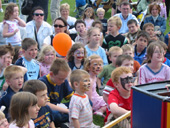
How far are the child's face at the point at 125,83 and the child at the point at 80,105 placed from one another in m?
0.45

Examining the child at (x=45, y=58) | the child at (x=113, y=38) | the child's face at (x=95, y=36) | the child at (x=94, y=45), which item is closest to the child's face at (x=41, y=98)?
the child at (x=45, y=58)

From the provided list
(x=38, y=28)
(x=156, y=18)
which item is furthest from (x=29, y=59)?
(x=156, y=18)

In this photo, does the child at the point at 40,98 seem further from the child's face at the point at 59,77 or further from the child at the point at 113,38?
the child at the point at 113,38

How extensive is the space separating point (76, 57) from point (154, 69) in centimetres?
146

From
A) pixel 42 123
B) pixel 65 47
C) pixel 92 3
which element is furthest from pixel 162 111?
pixel 92 3

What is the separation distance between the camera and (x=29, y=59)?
5.53m

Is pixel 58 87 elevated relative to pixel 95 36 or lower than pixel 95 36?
lower

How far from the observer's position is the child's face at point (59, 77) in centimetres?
451

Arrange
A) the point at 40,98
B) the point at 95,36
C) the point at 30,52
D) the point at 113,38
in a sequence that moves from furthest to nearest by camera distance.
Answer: the point at 113,38 → the point at 95,36 → the point at 30,52 → the point at 40,98

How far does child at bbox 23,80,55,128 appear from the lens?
3795mm

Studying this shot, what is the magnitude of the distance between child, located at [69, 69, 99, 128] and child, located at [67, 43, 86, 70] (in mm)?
1533

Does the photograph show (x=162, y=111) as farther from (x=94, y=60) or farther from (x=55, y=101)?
(x=94, y=60)

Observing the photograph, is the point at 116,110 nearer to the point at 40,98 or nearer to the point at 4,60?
the point at 40,98

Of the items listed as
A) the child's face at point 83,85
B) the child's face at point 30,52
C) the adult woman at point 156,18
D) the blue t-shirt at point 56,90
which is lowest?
the blue t-shirt at point 56,90
